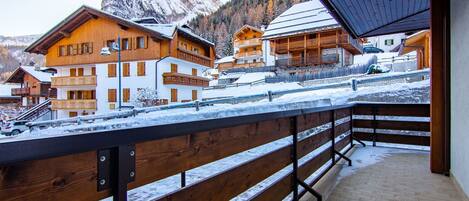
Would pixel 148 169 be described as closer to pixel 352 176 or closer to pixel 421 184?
pixel 352 176

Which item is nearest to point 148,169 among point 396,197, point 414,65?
point 396,197

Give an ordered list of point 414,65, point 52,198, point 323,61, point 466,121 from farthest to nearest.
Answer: point 323,61
point 414,65
point 466,121
point 52,198

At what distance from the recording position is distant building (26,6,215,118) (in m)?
19.1

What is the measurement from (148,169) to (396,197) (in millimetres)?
2420

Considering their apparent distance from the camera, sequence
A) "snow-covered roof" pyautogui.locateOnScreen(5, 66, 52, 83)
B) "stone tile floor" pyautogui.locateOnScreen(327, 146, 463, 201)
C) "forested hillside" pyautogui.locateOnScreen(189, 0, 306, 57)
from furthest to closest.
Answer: "forested hillside" pyautogui.locateOnScreen(189, 0, 306, 57) → "snow-covered roof" pyautogui.locateOnScreen(5, 66, 52, 83) → "stone tile floor" pyautogui.locateOnScreen(327, 146, 463, 201)

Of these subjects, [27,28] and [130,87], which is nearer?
[130,87]

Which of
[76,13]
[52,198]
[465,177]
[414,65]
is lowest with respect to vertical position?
[465,177]

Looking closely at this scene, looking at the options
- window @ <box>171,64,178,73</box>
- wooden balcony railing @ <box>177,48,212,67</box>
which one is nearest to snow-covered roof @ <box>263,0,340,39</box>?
wooden balcony railing @ <box>177,48,212,67</box>

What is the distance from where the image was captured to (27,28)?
41.2 metres

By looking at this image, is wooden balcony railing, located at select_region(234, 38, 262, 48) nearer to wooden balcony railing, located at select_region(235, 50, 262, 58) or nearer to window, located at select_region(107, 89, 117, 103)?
wooden balcony railing, located at select_region(235, 50, 262, 58)

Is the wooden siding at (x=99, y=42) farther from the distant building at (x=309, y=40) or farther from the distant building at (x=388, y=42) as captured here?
the distant building at (x=388, y=42)

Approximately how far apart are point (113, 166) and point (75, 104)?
22.4 m

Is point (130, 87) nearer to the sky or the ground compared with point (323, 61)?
nearer to the ground

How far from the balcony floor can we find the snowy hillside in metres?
61.7
